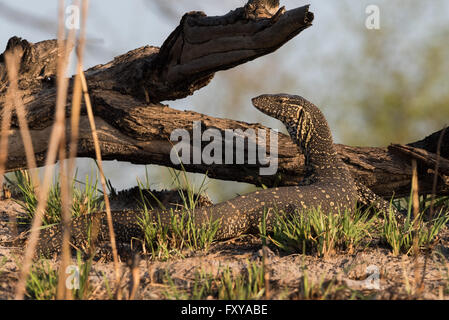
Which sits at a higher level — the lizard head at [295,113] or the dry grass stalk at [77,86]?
the lizard head at [295,113]

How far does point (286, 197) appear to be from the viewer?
6.53 m

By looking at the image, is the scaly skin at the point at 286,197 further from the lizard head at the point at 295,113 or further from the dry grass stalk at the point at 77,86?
the dry grass stalk at the point at 77,86

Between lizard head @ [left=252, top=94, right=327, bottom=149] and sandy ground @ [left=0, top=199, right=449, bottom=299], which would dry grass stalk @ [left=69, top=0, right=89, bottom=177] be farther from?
lizard head @ [left=252, top=94, right=327, bottom=149]

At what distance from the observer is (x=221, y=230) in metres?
6.30

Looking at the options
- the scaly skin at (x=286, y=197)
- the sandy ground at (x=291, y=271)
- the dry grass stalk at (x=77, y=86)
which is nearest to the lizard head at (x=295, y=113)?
the scaly skin at (x=286, y=197)

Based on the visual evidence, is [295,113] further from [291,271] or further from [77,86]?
[77,86]

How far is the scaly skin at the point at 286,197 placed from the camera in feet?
19.9

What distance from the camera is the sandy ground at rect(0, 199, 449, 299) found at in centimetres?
440

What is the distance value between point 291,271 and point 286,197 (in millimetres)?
1638

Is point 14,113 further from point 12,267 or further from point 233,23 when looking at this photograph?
point 233,23

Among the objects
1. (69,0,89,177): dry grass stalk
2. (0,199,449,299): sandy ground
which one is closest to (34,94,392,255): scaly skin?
(0,199,449,299): sandy ground

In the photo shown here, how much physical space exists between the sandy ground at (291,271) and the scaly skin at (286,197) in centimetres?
38
